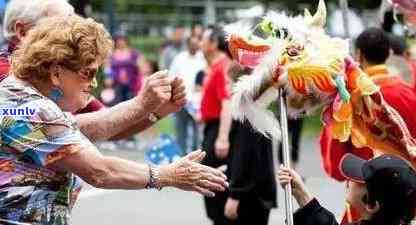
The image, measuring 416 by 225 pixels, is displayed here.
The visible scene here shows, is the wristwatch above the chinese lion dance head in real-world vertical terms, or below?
below

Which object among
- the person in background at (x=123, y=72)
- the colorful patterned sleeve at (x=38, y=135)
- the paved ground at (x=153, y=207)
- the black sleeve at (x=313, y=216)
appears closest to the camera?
the colorful patterned sleeve at (x=38, y=135)

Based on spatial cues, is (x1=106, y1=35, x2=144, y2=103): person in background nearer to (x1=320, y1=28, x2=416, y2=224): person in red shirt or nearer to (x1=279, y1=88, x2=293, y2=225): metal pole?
(x1=320, y1=28, x2=416, y2=224): person in red shirt

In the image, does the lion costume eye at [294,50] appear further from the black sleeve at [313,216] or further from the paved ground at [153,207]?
the paved ground at [153,207]

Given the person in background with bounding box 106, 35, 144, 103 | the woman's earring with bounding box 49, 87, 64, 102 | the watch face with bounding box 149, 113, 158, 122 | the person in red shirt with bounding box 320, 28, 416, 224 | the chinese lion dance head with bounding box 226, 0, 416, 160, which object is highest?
the woman's earring with bounding box 49, 87, 64, 102

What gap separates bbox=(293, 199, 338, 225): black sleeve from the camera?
4.80 metres

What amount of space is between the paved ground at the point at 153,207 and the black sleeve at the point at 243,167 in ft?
8.80

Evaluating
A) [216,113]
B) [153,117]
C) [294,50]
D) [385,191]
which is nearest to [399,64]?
[216,113]

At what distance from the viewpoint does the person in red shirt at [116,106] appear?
4.77 m

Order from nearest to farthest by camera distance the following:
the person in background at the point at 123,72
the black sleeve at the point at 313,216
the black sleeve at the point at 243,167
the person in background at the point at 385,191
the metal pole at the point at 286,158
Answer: the person in background at the point at 385,191 → the metal pole at the point at 286,158 → the black sleeve at the point at 313,216 → the black sleeve at the point at 243,167 → the person in background at the point at 123,72

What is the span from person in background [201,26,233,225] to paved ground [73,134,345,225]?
1703 mm

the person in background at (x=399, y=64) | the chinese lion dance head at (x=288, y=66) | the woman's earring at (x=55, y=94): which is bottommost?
the person in background at (x=399, y=64)

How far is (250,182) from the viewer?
7746 millimetres

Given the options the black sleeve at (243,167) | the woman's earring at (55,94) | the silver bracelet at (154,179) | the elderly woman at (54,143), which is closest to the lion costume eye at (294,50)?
the elderly woman at (54,143)

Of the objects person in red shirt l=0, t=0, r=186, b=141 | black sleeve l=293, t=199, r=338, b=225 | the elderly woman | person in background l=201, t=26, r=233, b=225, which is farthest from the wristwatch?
person in background l=201, t=26, r=233, b=225
